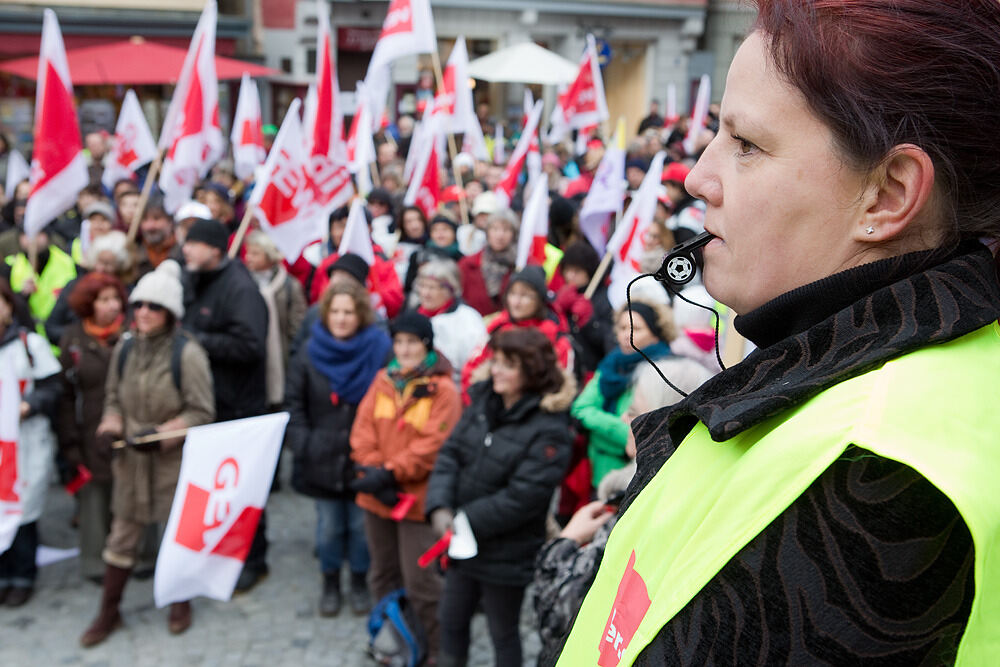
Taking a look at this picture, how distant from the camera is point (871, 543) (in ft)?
2.19

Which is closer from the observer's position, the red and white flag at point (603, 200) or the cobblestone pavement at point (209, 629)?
the cobblestone pavement at point (209, 629)

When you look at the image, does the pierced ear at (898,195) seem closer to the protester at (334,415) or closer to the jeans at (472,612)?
the jeans at (472,612)

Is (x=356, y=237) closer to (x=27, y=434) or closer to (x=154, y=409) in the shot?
(x=154, y=409)

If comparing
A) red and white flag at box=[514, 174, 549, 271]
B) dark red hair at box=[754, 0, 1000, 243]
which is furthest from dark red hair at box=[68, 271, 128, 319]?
dark red hair at box=[754, 0, 1000, 243]

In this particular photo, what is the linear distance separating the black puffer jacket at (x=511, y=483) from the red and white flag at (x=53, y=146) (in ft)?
12.0

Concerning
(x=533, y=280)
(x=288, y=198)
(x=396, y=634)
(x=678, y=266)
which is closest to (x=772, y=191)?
(x=678, y=266)

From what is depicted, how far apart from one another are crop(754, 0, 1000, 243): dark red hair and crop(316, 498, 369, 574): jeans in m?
4.34

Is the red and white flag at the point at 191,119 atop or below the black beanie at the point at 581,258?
atop

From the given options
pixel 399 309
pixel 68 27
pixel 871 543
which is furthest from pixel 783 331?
pixel 68 27

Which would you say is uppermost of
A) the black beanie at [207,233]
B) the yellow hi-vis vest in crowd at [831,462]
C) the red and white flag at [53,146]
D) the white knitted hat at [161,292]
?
the yellow hi-vis vest in crowd at [831,462]

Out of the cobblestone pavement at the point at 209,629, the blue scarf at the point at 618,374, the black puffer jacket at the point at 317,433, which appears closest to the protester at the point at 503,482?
the blue scarf at the point at 618,374

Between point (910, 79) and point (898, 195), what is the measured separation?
96 mm

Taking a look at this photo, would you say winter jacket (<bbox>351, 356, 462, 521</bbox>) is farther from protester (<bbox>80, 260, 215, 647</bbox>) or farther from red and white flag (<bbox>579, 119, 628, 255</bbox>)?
red and white flag (<bbox>579, 119, 628, 255</bbox>)

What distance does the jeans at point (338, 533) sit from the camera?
4.92 meters
